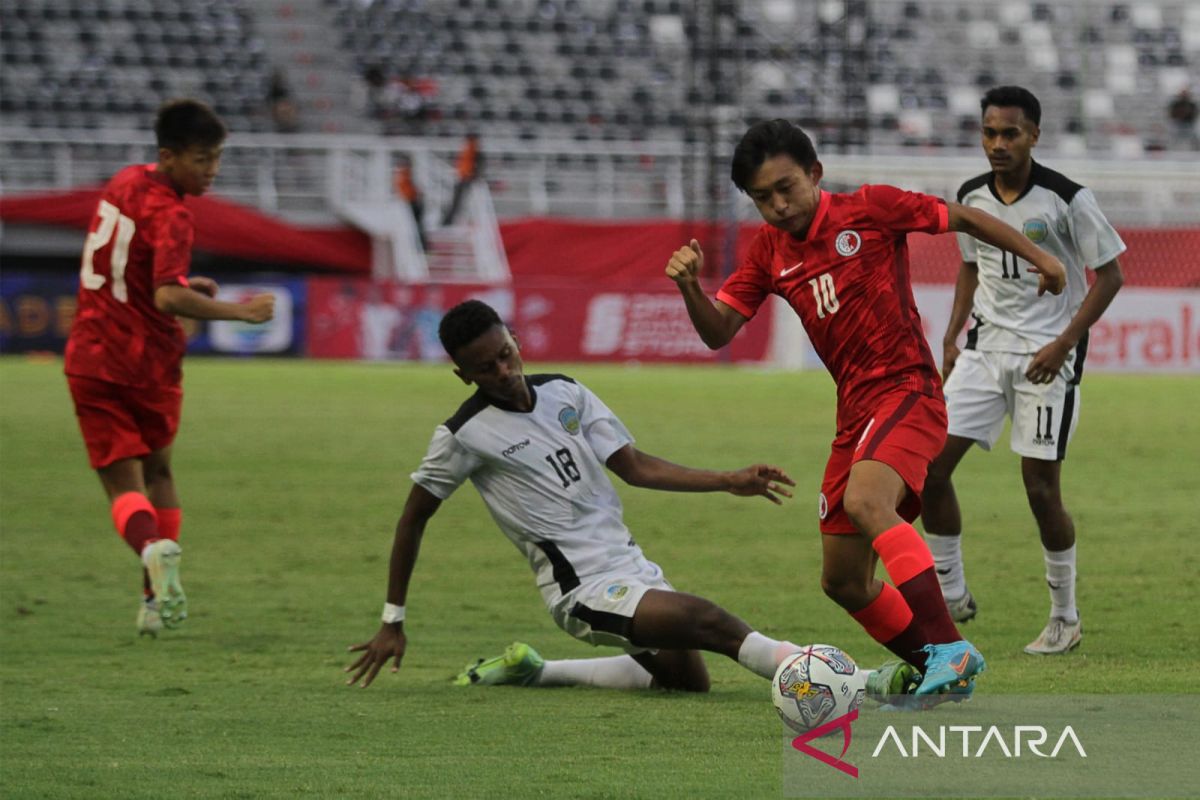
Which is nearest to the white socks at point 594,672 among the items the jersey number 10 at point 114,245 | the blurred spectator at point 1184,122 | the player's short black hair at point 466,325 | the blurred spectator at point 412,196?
the player's short black hair at point 466,325

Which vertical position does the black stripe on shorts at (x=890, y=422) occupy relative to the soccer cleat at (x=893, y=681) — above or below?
above

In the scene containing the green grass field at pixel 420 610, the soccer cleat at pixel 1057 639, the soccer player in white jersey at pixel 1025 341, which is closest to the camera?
the green grass field at pixel 420 610

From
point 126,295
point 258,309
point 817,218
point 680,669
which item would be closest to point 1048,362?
point 817,218

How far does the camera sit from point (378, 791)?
4.67m

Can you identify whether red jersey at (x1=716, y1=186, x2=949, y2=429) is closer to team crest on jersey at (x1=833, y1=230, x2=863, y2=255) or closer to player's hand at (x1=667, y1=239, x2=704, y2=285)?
team crest on jersey at (x1=833, y1=230, x2=863, y2=255)

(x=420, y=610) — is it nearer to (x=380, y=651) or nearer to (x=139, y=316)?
(x=139, y=316)

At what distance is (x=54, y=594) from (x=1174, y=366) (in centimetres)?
1944

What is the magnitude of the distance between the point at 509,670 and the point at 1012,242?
2.51m

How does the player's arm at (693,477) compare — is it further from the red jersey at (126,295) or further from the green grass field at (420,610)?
the red jersey at (126,295)

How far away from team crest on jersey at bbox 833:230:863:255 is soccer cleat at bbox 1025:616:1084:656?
210 centimetres

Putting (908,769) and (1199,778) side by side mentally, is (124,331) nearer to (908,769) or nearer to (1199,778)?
(908,769)

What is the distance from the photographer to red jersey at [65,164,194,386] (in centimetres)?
788

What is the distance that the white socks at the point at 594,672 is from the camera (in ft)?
22.3

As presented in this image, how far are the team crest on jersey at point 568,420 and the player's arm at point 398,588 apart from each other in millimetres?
542
